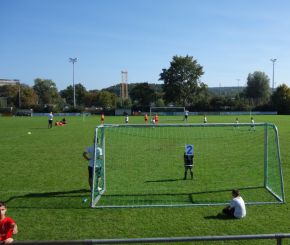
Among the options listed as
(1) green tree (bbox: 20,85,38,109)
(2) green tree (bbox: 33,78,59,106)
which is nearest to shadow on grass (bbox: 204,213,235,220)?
(1) green tree (bbox: 20,85,38,109)

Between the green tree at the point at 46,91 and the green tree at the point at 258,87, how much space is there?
64.6m

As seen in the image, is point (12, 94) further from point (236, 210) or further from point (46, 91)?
point (236, 210)

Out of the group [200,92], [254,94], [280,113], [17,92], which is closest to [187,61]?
[200,92]

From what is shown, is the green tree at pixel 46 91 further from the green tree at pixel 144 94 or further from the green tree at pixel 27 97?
the green tree at pixel 144 94

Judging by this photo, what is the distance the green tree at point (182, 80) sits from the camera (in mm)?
100000

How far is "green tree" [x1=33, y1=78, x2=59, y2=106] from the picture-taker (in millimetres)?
132375

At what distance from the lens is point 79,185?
1272 cm

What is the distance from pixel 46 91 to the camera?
135000 millimetres

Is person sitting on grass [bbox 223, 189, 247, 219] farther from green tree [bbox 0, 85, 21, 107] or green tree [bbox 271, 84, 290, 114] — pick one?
green tree [bbox 0, 85, 21, 107]

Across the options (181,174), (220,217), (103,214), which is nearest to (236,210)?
(220,217)

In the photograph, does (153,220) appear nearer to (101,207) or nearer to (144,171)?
(101,207)

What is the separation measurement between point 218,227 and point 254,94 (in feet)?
349

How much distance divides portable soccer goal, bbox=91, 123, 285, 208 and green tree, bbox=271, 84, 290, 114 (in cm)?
6535

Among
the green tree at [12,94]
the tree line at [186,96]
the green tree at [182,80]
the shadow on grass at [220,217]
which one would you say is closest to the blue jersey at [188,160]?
the shadow on grass at [220,217]
